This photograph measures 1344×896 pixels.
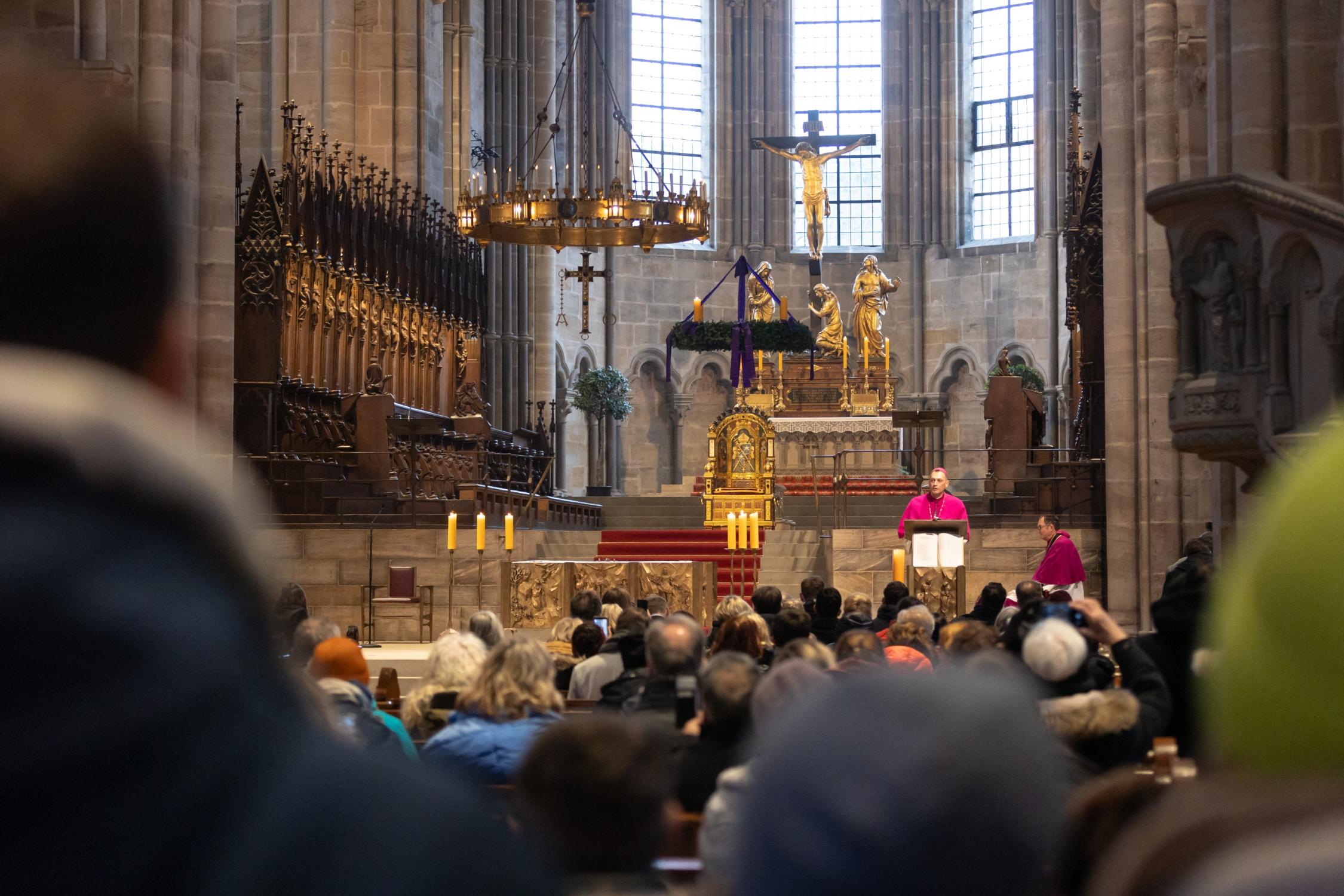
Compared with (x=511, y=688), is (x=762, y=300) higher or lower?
higher

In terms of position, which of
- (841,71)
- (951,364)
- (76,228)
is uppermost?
(841,71)

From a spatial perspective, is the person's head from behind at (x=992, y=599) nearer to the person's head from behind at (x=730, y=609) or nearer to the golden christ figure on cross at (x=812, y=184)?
the person's head from behind at (x=730, y=609)

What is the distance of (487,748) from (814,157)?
91.9 ft

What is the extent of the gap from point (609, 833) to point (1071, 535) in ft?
53.1

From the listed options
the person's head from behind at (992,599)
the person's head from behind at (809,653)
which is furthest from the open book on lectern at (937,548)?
the person's head from behind at (809,653)

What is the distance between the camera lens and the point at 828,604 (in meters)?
8.50

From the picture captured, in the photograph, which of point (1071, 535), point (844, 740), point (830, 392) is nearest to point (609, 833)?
point (844, 740)

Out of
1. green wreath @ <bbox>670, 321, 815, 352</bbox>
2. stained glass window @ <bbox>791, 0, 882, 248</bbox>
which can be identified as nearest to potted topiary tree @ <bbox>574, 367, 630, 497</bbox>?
green wreath @ <bbox>670, 321, 815, 352</bbox>

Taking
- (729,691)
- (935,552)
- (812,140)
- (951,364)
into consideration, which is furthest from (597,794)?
(951,364)

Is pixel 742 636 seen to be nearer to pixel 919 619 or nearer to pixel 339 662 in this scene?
pixel 919 619

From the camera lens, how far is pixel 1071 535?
17.2 meters

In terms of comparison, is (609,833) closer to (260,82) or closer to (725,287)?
(260,82)

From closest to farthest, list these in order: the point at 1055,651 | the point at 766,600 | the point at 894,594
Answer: the point at 1055,651, the point at 766,600, the point at 894,594

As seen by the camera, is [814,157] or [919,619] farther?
[814,157]
